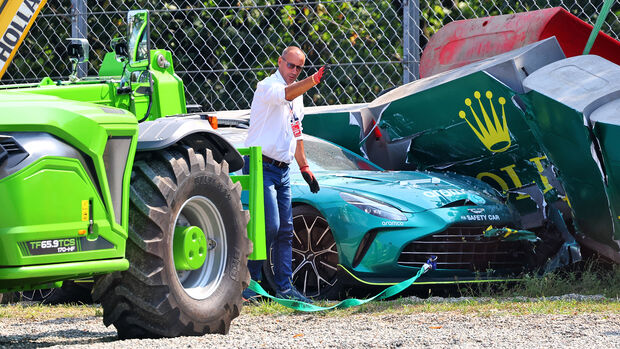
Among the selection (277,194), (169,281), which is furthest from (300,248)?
(169,281)

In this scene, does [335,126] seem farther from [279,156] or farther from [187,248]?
[187,248]

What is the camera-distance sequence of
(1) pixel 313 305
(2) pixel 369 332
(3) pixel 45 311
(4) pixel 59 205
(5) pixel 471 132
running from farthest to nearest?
(5) pixel 471 132
(3) pixel 45 311
(1) pixel 313 305
(2) pixel 369 332
(4) pixel 59 205

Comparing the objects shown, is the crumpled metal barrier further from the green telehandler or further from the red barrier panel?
the red barrier panel

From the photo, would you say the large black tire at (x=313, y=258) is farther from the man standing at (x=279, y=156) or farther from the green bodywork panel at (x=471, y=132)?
the green bodywork panel at (x=471, y=132)

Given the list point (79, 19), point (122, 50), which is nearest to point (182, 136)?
point (122, 50)

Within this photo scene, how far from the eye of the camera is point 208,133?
5.99 meters

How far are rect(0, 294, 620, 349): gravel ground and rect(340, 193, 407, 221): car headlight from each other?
3.45 feet

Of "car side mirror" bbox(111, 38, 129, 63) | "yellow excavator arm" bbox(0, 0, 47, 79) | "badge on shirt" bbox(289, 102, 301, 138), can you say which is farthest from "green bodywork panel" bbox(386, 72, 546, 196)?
"yellow excavator arm" bbox(0, 0, 47, 79)

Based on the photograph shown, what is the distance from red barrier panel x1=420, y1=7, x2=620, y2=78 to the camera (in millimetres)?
Result: 9656

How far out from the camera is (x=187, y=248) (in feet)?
18.2

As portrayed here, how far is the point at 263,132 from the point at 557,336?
3110mm

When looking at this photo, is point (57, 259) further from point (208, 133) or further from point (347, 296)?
point (347, 296)

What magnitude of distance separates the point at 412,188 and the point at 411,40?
256 cm

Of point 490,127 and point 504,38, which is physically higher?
point 504,38
